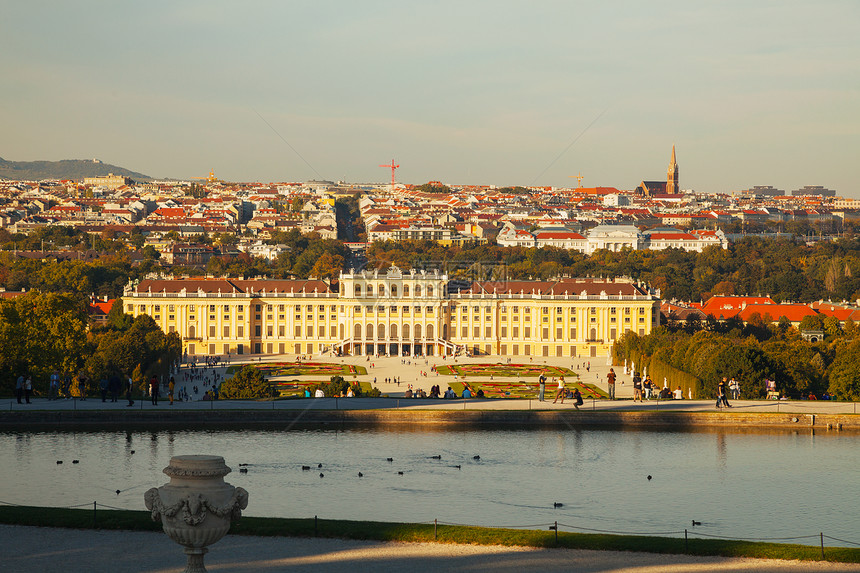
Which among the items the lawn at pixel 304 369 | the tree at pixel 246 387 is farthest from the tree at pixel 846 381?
the lawn at pixel 304 369

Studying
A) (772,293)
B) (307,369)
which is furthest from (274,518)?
(772,293)

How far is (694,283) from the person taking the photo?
11825 cm

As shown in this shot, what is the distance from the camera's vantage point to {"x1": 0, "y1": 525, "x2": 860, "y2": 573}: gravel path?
19062 millimetres

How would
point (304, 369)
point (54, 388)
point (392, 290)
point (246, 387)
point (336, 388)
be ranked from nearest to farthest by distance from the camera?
point (54, 388)
point (246, 387)
point (336, 388)
point (304, 369)
point (392, 290)

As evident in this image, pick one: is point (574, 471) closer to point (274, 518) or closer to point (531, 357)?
point (274, 518)

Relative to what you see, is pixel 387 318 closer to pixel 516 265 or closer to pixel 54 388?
pixel 516 265

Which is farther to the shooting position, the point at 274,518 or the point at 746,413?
the point at 746,413

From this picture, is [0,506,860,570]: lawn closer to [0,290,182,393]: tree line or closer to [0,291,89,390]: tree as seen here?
[0,290,182,393]: tree line

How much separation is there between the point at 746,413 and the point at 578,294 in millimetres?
53258

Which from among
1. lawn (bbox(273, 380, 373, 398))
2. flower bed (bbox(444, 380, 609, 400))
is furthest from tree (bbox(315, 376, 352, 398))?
flower bed (bbox(444, 380, 609, 400))

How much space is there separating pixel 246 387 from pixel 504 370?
85.0ft

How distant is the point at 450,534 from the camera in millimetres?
21125

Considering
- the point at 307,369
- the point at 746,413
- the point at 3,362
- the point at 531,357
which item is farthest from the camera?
the point at 531,357

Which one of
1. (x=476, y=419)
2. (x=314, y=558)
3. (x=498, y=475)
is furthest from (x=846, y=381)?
(x=314, y=558)
